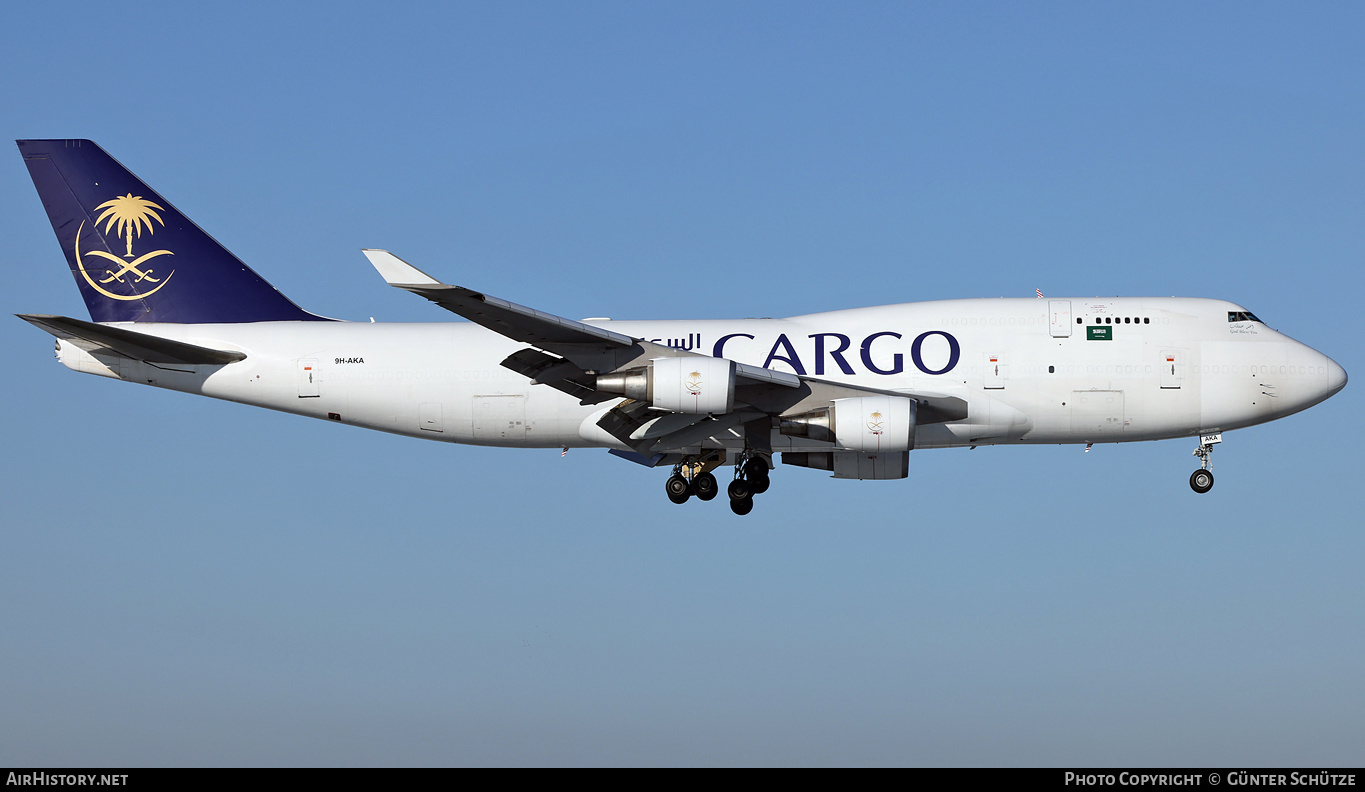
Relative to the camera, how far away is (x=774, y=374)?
32.9 m

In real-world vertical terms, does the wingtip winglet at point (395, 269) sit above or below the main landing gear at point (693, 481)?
above

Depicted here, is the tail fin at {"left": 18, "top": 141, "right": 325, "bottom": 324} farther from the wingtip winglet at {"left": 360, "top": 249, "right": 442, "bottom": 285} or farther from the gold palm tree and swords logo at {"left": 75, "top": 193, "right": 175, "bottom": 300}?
the wingtip winglet at {"left": 360, "top": 249, "right": 442, "bottom": 285}

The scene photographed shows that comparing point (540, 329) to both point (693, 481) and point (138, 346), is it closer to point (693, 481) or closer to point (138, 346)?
point (693, 481)

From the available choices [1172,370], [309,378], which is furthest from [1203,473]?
[309,378]

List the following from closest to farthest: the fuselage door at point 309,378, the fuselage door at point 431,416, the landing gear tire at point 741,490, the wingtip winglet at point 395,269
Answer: the wingtip winglet at point 395,269
the fuselage door at point 431,416
the fuselage door at point 309,378
the landing gear tire at point 741,490

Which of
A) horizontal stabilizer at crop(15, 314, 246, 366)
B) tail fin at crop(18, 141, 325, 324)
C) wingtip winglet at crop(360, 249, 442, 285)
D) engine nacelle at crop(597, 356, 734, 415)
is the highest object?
tail fin at crop(18, 141, 325, 324)

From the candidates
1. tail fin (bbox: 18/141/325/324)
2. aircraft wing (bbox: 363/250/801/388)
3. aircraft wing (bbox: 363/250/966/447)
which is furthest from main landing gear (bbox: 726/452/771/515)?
tail fin (bbox: 18/141/325/324)

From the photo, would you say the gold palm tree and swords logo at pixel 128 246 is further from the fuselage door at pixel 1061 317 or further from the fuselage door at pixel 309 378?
the fuselage door at pixel 1061 317

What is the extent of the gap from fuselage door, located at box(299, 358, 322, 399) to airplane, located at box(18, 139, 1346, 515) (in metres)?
0.05

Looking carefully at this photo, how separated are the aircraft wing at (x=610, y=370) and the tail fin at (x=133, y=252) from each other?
9164 millimetres

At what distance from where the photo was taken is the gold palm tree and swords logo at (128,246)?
38.1 metres

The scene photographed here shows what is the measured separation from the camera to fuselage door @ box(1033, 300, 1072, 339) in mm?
34719

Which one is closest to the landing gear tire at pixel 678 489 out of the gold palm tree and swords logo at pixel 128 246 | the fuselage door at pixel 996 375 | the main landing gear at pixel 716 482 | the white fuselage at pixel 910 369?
the main landing gear at pixel 716 482
